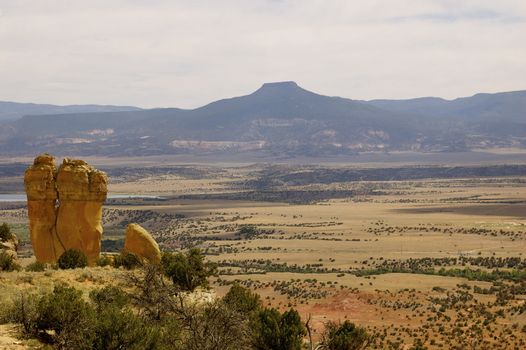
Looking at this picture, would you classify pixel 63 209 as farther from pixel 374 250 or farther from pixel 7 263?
pixel 374 250

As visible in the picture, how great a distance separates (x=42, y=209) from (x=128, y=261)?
516 cm

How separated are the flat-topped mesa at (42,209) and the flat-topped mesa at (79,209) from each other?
1.26 ft

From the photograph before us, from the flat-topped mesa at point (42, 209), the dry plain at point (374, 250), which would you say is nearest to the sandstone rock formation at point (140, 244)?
the flat-topped mesa at point (42, 209)

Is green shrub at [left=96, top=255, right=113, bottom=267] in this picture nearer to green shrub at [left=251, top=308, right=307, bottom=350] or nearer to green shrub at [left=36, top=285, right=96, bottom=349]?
green shrub at [left=251, top=308, right=307, bottom=350]

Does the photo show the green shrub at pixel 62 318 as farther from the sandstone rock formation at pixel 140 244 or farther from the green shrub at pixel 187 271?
the sandstone rock formation at pixel 140 244

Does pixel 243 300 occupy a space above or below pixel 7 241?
below

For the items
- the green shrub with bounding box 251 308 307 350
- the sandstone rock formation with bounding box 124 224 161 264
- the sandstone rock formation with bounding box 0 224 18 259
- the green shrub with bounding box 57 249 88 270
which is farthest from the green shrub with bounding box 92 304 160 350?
the sandstone rock formation with bounding box 0 224 18 259

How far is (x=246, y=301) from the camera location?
22500 mm

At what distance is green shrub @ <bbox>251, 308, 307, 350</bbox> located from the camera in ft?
61.6

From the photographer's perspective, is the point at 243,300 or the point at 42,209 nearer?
the point at 243,300

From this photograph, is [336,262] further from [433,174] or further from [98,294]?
[433,174]

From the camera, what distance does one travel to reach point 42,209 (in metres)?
30.1

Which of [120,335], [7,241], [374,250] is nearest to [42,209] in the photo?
[7,241]

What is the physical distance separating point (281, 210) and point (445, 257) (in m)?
58.1
